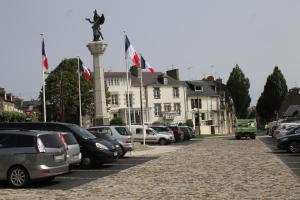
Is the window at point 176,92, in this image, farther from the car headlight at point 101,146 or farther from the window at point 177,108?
the car headlight at point 101,146

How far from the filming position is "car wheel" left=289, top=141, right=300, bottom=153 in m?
28.6

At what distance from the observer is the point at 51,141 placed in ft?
51.3

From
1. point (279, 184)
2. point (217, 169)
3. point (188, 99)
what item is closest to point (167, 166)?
point (217, 169)

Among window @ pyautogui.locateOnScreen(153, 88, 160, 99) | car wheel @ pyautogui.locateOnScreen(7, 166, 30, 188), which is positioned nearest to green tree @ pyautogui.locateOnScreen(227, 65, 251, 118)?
window @ pyautogui.locateOnScreen(153, 88, 160, 99)

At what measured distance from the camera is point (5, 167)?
49.8 feet

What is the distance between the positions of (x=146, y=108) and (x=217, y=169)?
68790mm

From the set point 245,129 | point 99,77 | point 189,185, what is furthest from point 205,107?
point 189,185

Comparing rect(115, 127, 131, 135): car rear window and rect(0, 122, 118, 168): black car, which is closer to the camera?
rect(0, 122, 118, 168): black car

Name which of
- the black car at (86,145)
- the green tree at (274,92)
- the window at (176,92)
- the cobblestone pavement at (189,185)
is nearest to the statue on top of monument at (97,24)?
the black car at (86,145)

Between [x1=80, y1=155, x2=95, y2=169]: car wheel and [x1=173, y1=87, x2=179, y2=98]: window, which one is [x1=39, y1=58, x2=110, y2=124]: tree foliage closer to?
[x1=173, y1=87, x2=179, y2=98]: window

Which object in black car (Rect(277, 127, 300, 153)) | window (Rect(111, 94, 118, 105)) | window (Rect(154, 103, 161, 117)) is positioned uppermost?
window (Rect(111, 94, 118, 105))

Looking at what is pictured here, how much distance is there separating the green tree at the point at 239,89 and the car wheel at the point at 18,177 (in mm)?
104008

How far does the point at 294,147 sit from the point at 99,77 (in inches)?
714

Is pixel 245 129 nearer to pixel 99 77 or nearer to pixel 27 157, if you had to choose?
pixel 99 77
